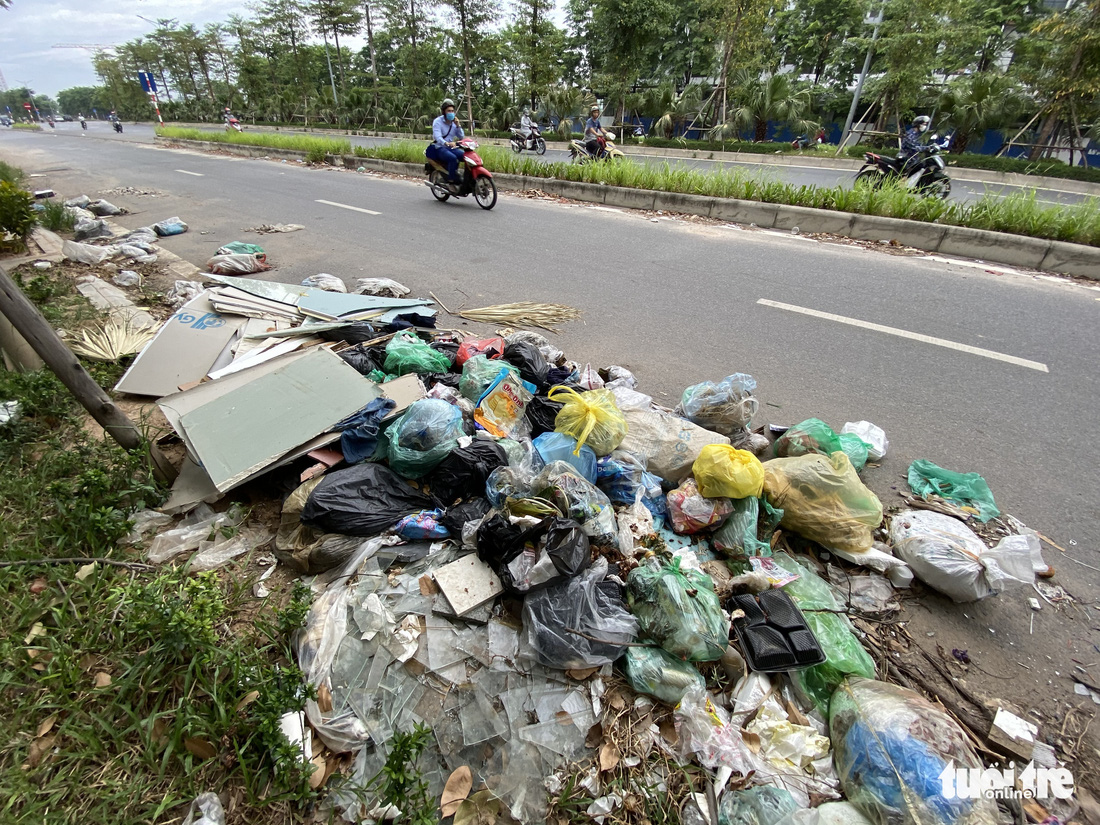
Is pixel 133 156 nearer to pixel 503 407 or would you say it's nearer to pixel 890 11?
pixel 503 407

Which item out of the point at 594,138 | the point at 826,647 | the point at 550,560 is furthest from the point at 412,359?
the point at 594,138

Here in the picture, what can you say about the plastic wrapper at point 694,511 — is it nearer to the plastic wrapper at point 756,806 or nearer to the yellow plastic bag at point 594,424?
the yellow plastic bag at point 594,424

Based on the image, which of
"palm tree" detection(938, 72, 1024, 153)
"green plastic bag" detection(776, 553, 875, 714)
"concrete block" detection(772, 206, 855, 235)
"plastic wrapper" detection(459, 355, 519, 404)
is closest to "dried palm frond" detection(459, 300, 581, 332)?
"plastic wrapper" detection(459, 355, 519, 404)

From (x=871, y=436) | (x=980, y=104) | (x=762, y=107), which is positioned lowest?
(x=871, y=436)

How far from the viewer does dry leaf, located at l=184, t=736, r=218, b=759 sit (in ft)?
5.04

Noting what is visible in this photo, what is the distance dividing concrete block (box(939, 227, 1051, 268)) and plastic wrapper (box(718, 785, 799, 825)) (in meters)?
6.79

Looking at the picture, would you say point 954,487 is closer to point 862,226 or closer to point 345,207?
point 862,226

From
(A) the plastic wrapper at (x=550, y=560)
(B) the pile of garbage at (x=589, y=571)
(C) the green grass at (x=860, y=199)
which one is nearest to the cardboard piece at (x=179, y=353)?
(B) the pile of garbage at (x=589, y=571)

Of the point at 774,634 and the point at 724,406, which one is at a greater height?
the point at 724,406

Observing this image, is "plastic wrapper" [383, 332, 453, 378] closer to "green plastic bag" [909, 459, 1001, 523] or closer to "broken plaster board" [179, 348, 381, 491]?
"broken plaster board" [179, 348, 381, 491]

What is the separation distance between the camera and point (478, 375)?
9.77 feet

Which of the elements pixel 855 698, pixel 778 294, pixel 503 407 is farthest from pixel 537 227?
pixel 855 698

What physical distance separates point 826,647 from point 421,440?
72.7 inches

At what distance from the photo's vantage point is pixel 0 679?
1626 mm
